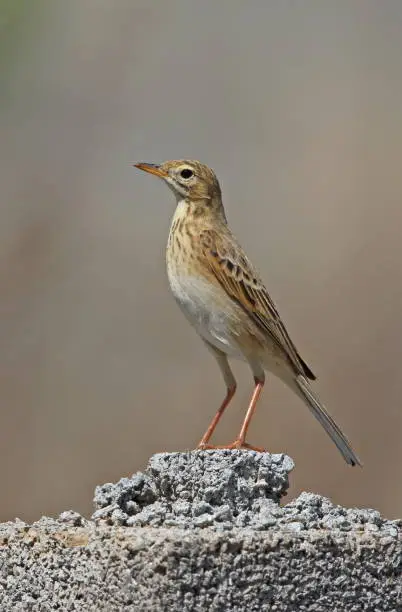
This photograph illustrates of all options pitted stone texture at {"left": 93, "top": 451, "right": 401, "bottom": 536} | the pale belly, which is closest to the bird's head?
the pale belly

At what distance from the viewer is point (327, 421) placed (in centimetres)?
521

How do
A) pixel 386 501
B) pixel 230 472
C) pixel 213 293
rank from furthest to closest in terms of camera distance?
pixel 386 501 < pixel 213 293 < pixel 230 472

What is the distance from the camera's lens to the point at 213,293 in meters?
5.15

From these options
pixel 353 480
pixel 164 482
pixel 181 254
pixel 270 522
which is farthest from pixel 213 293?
pixel 353 480

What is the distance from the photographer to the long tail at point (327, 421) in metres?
5.09

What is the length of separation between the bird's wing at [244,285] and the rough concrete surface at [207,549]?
168cm

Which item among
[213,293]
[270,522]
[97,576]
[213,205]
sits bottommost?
[97,576]

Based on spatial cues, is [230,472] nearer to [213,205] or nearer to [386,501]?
[213,205]

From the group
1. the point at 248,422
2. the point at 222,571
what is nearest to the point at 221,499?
the point at 222,571

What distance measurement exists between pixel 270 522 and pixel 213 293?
205 cm

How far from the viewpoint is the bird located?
16.9 ft

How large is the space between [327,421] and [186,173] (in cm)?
111

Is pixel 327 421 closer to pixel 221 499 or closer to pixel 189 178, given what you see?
pixel 189 178

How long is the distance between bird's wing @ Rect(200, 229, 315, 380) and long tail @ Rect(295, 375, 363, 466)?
0.10 metres
